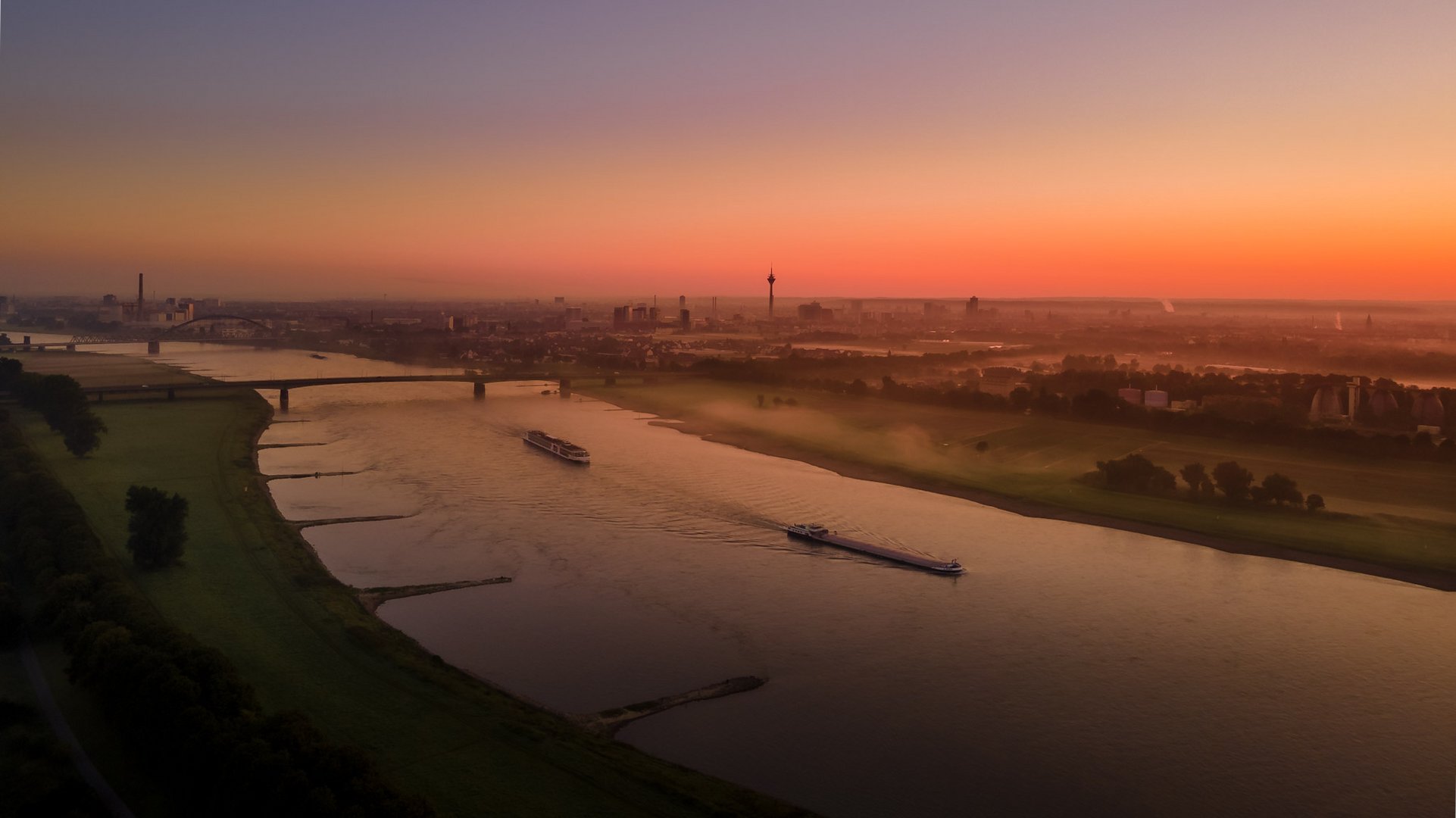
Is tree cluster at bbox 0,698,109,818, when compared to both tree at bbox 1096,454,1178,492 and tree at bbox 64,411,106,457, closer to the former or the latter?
tree at bbox 64,411,106,457

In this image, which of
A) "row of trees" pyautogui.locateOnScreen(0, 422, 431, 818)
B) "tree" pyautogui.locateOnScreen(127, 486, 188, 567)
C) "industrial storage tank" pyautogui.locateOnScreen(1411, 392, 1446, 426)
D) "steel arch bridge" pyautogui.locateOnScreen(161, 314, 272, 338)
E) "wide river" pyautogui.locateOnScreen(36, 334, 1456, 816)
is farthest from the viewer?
"steel arch bridge" pyautogui.locateOnScreen(161, 314, 272, 338)

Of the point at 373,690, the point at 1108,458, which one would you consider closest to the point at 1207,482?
the point at 1108,458

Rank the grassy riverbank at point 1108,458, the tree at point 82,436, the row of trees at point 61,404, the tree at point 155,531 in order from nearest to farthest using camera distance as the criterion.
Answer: the tree at point 155,531
the grassy riverbank at point 1108,458
the tree at point 82,436
the row of trees at point 61,404

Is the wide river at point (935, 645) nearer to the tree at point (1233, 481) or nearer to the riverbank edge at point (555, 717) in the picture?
the riverbank edge at point (555, 717)

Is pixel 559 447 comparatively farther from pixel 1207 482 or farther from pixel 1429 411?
pixel 1429 411

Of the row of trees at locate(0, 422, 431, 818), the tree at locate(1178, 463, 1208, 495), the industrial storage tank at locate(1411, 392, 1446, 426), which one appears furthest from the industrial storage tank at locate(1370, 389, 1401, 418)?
the row of trees at locate(0, 422, 431, 818)

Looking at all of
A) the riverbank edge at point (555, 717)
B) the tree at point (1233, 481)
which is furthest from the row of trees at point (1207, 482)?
the riverbank edge at point (555, 717)

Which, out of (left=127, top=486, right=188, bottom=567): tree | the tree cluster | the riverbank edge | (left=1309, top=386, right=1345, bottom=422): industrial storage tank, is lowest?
the riverbank edge
